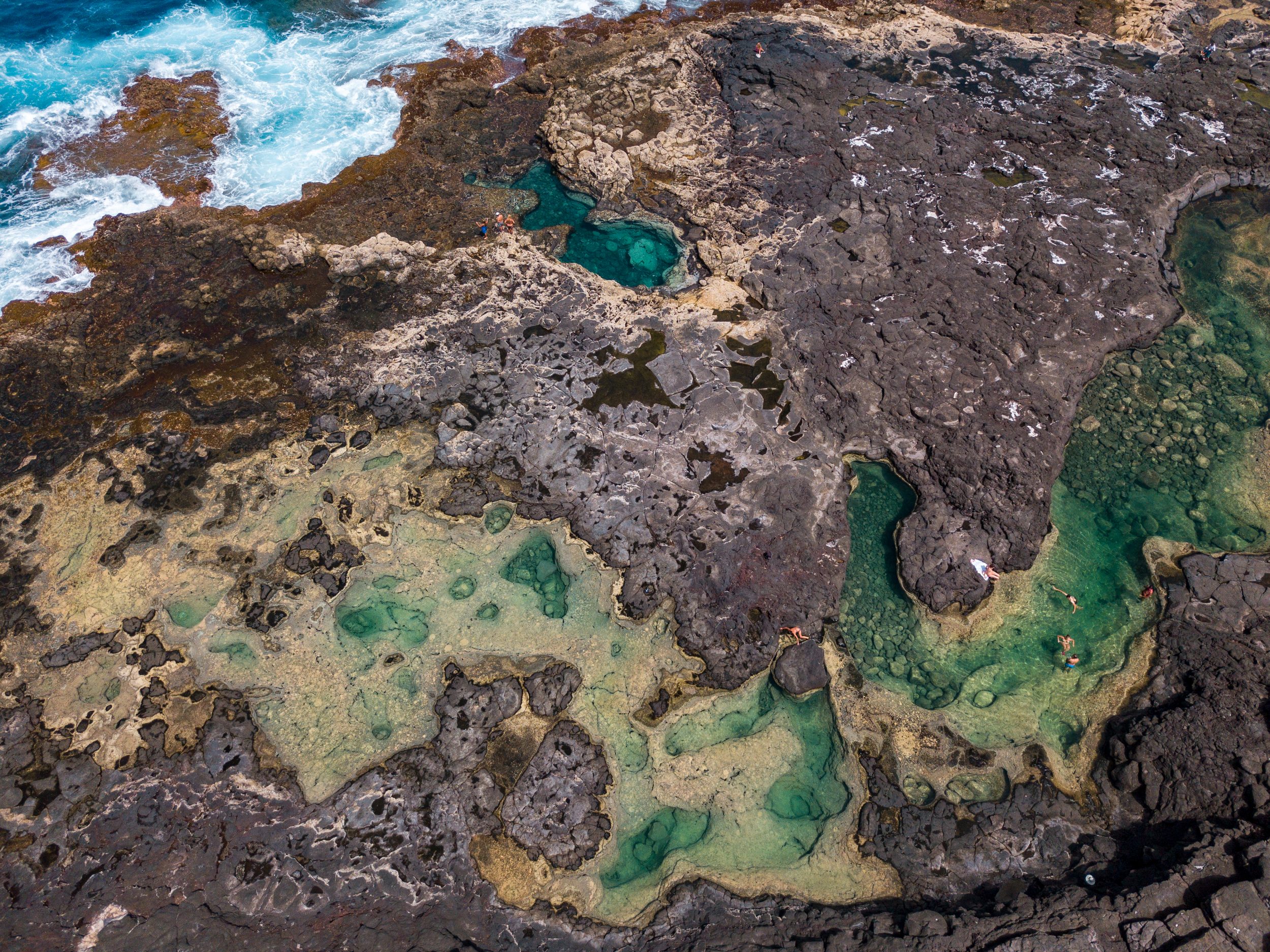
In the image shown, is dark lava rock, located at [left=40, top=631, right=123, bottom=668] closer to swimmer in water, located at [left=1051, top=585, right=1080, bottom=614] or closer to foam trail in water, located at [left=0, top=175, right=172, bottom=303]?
foam trail in water, located at [left=0, top=175, right=172, bottom=303]

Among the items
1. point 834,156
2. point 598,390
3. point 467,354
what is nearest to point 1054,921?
point 598,390

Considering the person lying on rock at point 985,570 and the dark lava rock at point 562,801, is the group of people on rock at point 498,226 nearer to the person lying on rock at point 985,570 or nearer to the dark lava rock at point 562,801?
the dark lava rock at point 562,801

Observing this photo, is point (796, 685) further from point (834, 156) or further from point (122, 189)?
point (122, 189)

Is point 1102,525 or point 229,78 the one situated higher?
point 229,78

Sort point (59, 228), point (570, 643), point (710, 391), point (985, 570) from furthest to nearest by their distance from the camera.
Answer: point (59, 228)
point (710, 391)
point (985, 570)
point (570, 643)

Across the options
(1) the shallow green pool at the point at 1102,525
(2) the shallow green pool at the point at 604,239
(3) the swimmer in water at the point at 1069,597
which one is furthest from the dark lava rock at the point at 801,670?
(2) the shallow green pool at the point at 604,239

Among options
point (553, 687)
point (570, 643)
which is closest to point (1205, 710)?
point (570, 643)

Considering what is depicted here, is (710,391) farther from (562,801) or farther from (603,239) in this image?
(562,801)
